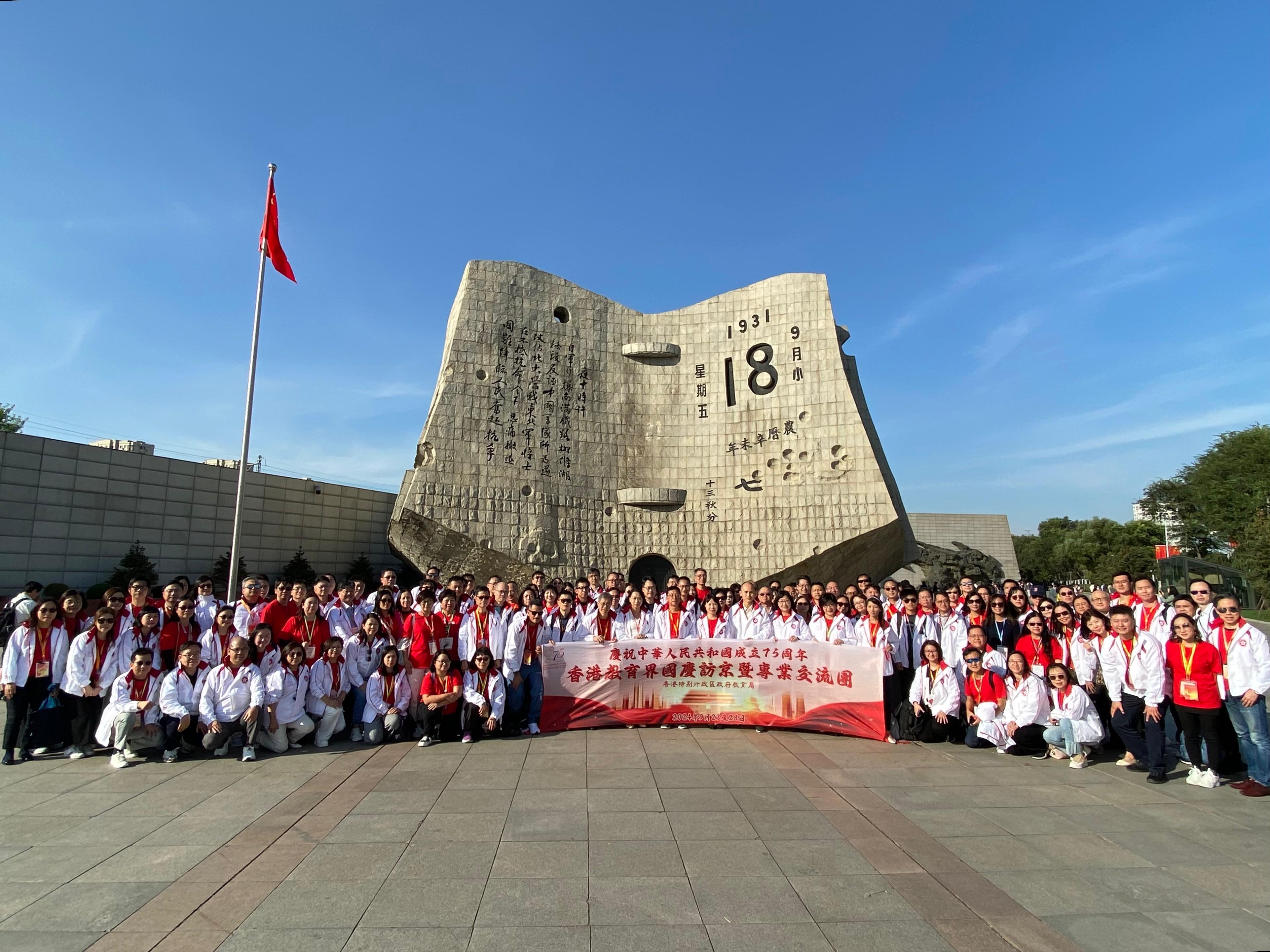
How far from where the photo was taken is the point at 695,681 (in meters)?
8.09

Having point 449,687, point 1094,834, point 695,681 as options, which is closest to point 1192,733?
point 1094,834

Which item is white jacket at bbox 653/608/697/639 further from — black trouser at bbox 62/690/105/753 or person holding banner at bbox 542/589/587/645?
black trouser at bbox 62/690/105/753

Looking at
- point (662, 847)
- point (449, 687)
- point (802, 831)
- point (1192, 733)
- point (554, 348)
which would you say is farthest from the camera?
point (554, 348)

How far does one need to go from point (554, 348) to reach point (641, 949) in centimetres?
1766

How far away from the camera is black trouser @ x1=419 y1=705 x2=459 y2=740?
287 inches

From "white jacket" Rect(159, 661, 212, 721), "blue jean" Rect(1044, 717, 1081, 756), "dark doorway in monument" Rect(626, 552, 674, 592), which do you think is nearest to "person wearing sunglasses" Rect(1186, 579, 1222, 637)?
"blue jean" Rect(1044, 717, 1081, 756)

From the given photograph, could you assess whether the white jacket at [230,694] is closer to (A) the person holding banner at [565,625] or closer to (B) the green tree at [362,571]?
(A) the person holding banner at [565,625]

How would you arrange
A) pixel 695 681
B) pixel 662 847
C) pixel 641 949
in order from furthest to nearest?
pixel 695 681 < pixel 662 847 < pixel 641 949

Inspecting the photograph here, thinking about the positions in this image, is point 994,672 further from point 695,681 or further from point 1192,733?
point 695,681

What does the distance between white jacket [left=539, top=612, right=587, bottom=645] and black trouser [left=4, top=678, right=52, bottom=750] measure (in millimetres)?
4930

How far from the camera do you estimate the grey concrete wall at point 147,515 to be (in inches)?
637

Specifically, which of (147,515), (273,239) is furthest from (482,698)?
(147,515)

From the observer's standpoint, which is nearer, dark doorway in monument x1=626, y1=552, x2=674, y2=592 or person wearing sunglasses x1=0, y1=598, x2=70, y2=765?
person wearing sunglasses x1=0, y1=598, x2=70, y2=765

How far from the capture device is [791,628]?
8.39 m
